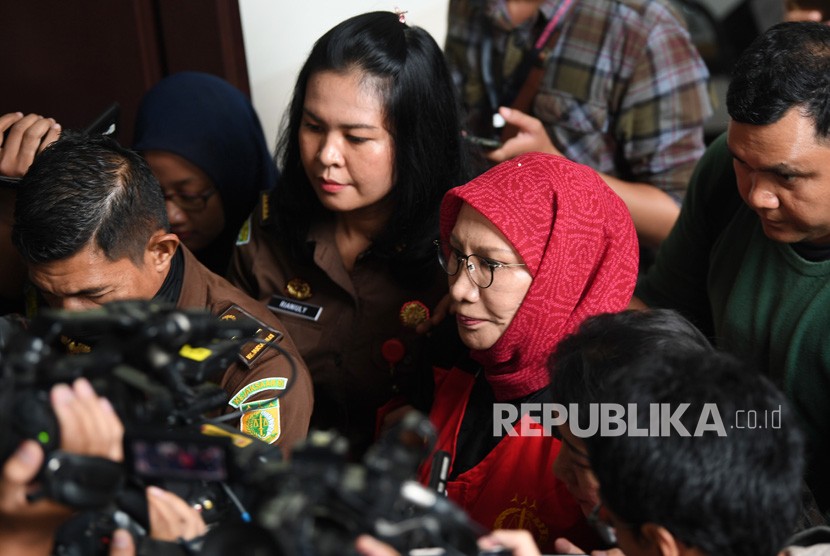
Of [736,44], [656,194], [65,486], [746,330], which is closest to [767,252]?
[746,330]

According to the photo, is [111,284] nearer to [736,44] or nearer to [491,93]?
[491,93]

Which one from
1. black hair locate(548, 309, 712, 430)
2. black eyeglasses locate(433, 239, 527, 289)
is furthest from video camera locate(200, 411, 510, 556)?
black eyeglasses locate(433, 239, 527, 289)

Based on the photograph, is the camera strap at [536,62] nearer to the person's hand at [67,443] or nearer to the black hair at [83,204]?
the black hair at [83,204]

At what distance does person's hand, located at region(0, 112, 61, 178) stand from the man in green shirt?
4.47 ft

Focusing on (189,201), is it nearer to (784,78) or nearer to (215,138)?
(215,138)

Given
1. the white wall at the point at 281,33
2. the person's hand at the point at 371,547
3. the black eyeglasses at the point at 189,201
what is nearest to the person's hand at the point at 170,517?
the person's hand at the point at 371,547

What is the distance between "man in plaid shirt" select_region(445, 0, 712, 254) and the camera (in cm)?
237

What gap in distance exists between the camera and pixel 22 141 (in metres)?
1.96

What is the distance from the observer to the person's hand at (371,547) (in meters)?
0.86

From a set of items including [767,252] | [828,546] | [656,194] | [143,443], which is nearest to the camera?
[143,443]

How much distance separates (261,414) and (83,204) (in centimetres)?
48

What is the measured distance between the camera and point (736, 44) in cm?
468

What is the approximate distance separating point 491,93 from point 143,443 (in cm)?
180

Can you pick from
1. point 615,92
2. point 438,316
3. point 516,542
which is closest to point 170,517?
point 516,542
